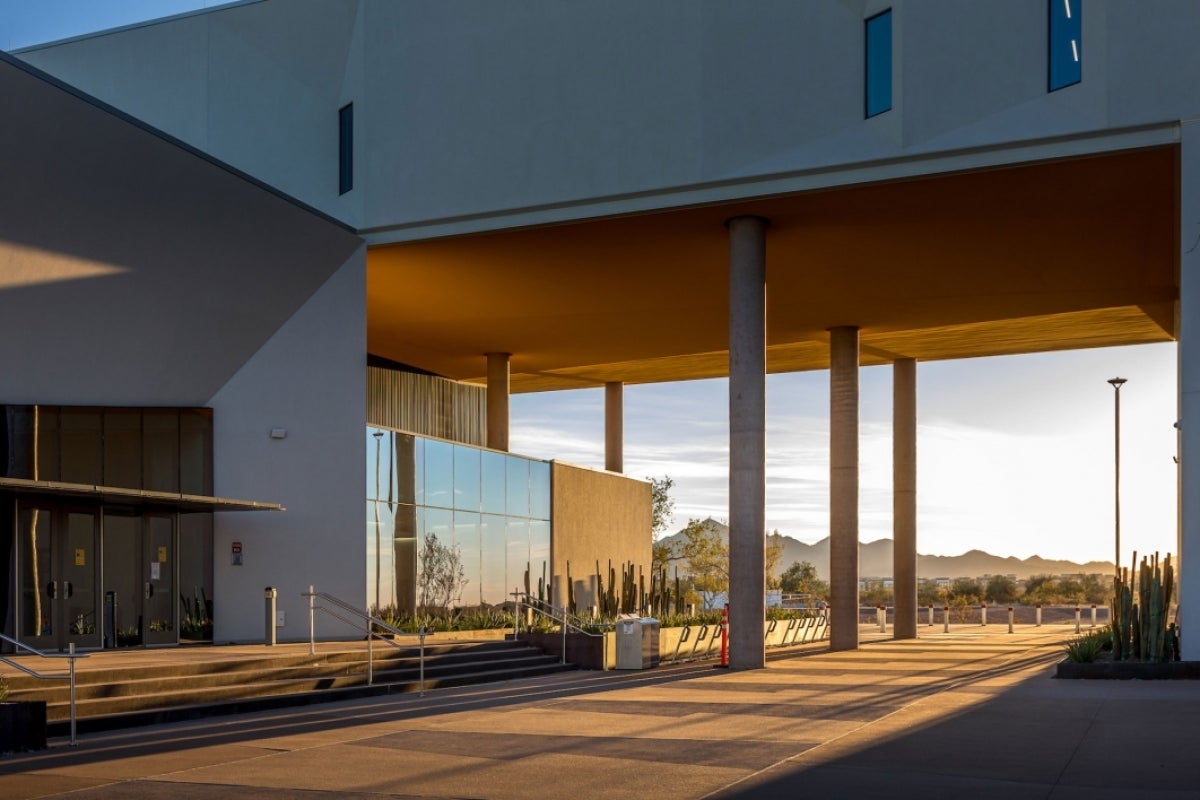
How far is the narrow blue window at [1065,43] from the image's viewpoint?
21.4m

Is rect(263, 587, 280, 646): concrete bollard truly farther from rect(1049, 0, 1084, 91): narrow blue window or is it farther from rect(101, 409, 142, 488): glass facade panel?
rect(1049, 0, 1084, 91): narrow blue window

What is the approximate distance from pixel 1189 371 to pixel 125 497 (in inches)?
636

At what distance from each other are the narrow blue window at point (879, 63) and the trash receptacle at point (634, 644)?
9661 millimetres

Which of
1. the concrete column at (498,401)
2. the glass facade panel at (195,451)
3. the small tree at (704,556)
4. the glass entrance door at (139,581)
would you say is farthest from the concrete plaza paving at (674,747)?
the small tree at (704,556)

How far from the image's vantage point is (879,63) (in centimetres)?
2316

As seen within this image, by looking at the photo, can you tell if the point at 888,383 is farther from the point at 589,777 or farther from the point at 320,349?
the point at 589,777

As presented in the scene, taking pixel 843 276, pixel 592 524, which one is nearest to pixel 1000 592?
pixel 592 524

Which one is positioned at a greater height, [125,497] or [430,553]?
[125,497]

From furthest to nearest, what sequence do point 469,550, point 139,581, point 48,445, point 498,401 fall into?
point 498,401
point 469,550
point 139,581
point 48,445

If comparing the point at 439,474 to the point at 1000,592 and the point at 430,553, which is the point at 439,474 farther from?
the point at 1000,592

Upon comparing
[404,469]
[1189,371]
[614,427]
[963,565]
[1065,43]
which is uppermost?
[1065,43]

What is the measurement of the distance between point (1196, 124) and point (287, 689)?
50.6ft

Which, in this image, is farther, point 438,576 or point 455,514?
point 455,514

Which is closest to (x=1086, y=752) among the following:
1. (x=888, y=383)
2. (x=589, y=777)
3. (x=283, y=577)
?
(x=589, y=777)
